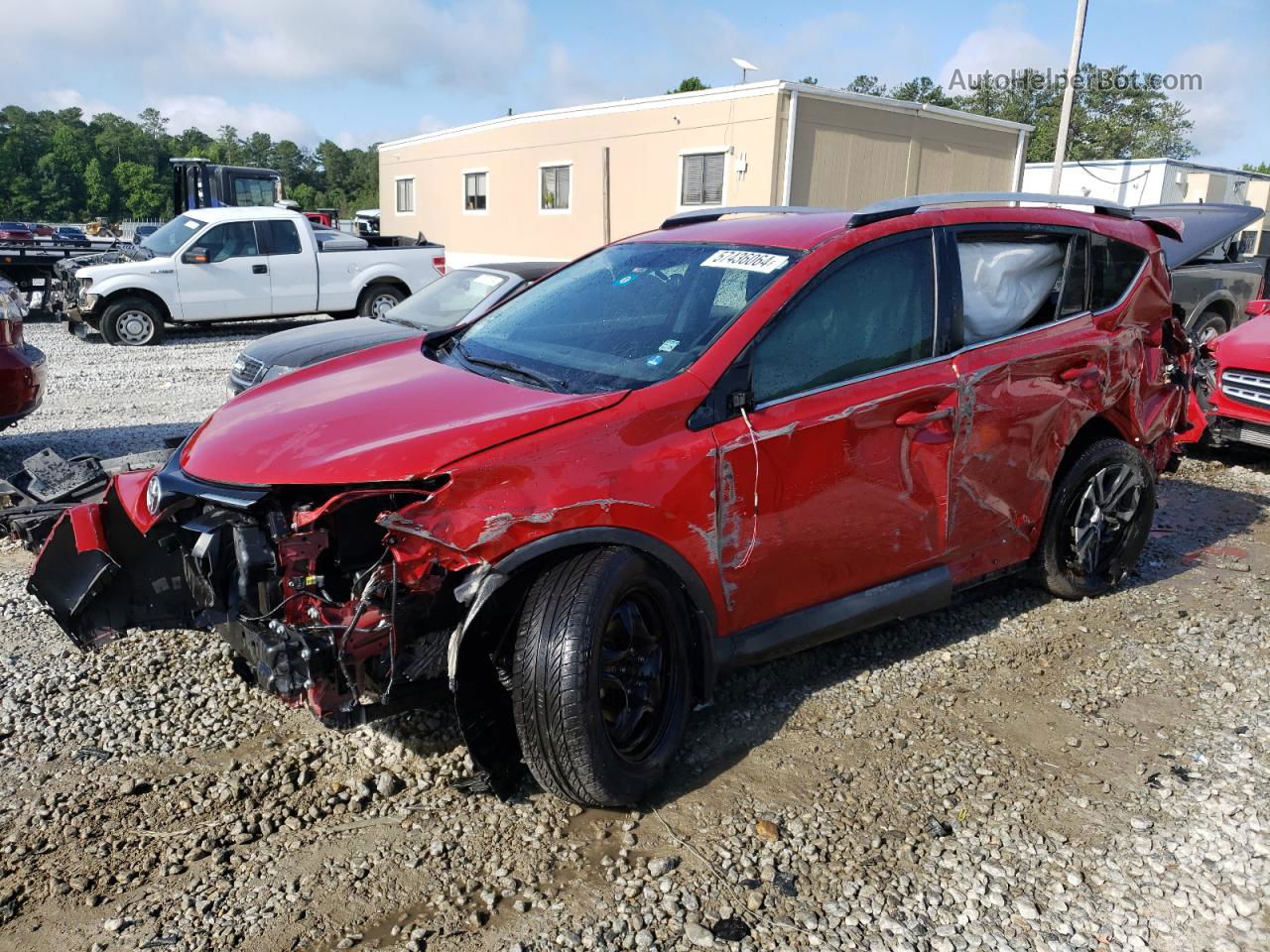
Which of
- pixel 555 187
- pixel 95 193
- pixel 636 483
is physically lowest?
pixel 636 483

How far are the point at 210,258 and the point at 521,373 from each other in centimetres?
1180

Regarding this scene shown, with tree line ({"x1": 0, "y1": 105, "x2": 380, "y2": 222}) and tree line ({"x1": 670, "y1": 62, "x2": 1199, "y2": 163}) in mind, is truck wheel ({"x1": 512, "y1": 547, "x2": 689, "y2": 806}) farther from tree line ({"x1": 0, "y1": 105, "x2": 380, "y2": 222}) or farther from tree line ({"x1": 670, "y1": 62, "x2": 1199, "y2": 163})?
tree line ({"x1": 0, "y1": 105, "x2": 380, "y2": 222})

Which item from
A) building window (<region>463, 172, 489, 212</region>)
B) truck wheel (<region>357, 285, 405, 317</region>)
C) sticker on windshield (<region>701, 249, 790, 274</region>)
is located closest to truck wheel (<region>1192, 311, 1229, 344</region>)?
sticker on windshield (<region>701, 249, 790, 274</region>)

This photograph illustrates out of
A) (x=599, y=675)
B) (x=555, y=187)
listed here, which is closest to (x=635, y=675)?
(x=599, y=675)

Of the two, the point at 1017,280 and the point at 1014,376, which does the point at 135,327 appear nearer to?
the point at 1017,280

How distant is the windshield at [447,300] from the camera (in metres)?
8.48

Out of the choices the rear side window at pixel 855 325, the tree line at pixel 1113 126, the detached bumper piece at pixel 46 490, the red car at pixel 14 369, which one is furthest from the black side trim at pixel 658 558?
the tree line at pixel 1113 126

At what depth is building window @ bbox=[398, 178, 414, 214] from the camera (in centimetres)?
2925

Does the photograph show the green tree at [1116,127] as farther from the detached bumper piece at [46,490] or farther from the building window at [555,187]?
the detached bumper piece at [46,490]

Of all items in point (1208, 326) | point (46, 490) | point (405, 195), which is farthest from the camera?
point (405, 195)

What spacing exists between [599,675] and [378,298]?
1281cm

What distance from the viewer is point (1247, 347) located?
7480 millimetres

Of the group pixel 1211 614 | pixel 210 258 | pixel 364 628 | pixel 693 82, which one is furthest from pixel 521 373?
pixel 693 82

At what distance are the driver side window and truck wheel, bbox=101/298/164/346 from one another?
3.67 ft
